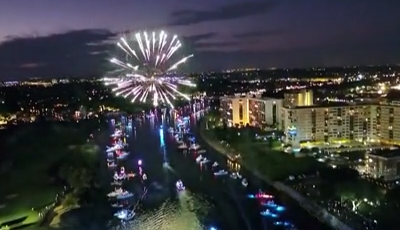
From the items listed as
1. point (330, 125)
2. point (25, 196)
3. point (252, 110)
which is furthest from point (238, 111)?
point (25, 196)

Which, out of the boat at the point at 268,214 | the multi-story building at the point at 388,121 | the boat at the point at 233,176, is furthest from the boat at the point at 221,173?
the multi-story building at the point at 388,121

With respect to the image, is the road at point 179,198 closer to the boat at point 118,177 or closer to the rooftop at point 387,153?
the boat at point 118,177

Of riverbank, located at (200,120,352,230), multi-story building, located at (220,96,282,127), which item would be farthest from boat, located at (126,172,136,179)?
multi-story building, located at (220,96,282,127)

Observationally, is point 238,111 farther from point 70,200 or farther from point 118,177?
point 70,200

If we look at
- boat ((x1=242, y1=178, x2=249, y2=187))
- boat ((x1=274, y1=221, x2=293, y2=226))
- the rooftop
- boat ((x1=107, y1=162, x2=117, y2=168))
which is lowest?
boat ((x1=274, y1=221, x2=293, y2=226))

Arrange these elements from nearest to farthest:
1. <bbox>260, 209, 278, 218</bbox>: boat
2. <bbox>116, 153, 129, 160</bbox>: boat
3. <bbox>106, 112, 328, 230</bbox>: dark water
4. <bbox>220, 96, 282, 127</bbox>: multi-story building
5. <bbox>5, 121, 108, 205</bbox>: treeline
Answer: <bbox>106, 112, 328, 230</bbox>: dark water → <bbox>260, 209, 278, 218</bbox>: boat → <bbox>5, 121, 108, 205</bbox>: treeline → <bbox>116, 153, 129, 160</bbox>: boat → <bbox>220, 96, 282, 127</bbox>: multi-story building

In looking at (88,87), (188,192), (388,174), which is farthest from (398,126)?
(88,87)

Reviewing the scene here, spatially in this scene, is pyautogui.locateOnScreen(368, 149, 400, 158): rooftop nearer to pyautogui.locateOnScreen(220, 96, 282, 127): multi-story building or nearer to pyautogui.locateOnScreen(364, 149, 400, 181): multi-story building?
pyautogui.locateOnScreen(364, 149, 400, 181): multi-story building
